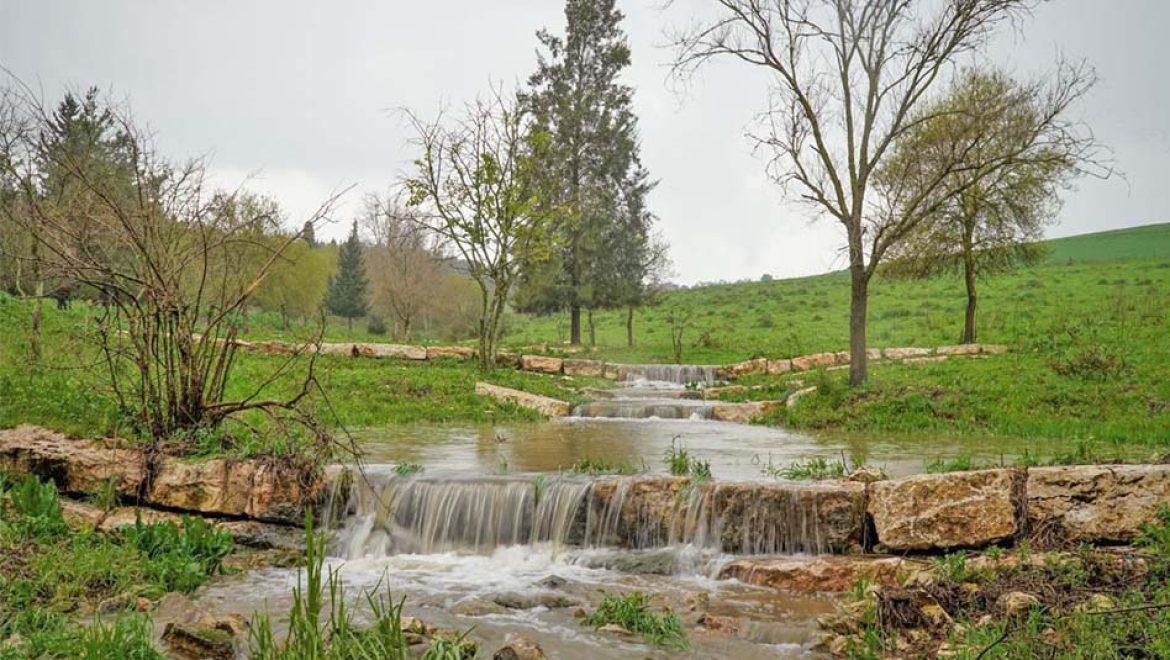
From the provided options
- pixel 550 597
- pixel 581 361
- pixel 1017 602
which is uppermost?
pixel 581 361

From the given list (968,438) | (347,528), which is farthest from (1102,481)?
(347,528)

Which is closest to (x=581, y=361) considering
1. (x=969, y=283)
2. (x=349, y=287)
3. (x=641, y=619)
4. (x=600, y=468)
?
(x=969, y=283)

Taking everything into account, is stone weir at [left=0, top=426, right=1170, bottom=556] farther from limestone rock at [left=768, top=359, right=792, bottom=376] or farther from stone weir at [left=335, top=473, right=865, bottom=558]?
limestone rock at [left=768, top=359, right=792, bottom=376]

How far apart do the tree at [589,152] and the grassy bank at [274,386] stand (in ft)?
32.3

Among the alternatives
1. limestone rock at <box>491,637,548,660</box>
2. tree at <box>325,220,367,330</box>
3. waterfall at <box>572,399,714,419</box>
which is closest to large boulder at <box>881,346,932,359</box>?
waterfall at <box>572,399,714,419</box>

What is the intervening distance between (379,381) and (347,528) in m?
9.82

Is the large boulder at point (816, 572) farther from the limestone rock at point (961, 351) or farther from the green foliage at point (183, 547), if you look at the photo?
the limestone rock at point (961, 351)

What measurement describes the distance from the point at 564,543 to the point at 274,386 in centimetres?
1078

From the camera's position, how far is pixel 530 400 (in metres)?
17.4

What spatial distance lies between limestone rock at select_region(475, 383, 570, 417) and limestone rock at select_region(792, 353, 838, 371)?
876 centimetres

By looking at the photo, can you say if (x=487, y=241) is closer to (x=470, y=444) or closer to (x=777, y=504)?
(x=470, y=444)

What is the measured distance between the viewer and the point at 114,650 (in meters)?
4.19

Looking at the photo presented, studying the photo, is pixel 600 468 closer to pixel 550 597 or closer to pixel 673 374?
pixel 550 597

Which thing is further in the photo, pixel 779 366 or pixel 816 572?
pixel 779 366
